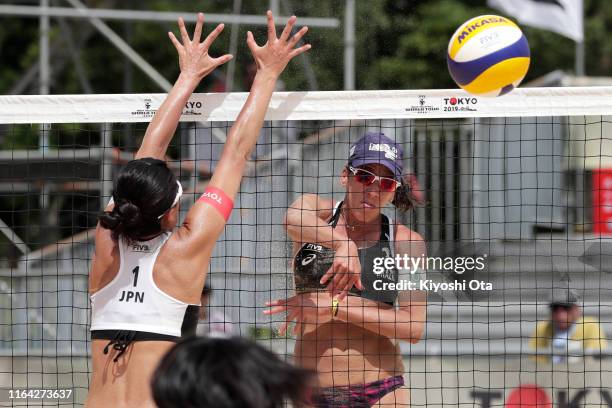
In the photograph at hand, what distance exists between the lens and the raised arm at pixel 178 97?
180 inches

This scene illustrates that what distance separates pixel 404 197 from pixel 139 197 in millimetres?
1964

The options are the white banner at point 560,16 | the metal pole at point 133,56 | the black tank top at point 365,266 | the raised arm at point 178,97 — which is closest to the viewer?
the raised arm at point 178,97

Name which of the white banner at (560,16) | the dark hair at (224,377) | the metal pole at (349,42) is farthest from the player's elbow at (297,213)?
the white banner at (560,16)

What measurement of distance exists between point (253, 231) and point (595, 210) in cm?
751

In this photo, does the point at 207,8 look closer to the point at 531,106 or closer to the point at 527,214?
the point at 527,214

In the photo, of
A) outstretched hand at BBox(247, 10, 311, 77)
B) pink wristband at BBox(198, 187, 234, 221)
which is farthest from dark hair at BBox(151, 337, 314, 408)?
outstretched hand at BBox(247, 10, 311, 77)

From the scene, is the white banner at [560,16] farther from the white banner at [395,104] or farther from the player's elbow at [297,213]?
the player's elbow at [297,213]

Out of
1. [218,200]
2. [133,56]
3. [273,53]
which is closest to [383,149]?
[273,53]

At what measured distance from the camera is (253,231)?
605cm

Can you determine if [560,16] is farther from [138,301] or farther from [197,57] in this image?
[138,301]

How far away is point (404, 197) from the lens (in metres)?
5.41

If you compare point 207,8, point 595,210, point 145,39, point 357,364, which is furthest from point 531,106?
point 145,39

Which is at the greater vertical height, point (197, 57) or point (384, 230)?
point (197, 57)

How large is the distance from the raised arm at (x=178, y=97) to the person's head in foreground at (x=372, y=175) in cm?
91
